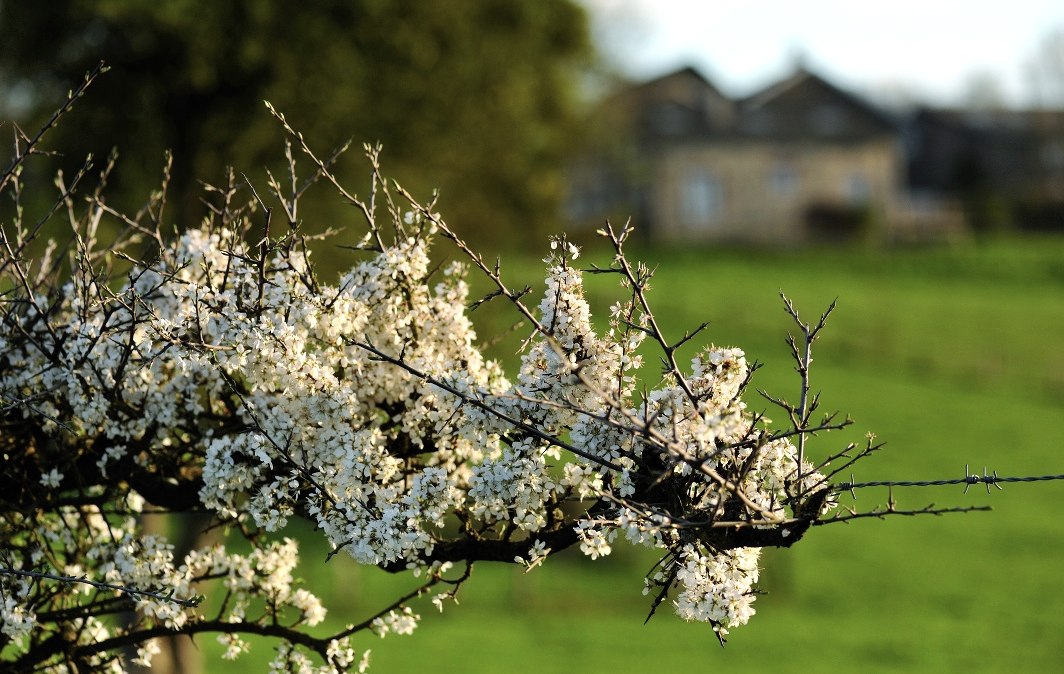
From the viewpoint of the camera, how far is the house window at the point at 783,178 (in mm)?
76688

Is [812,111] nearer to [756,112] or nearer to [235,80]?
[756,112]

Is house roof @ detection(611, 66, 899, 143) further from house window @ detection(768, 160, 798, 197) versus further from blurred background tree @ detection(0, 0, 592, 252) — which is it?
blurred background tree @ detection(0, 0, 592, 252)

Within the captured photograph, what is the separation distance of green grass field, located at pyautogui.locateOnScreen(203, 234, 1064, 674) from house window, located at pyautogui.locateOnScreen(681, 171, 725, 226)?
16819 mm

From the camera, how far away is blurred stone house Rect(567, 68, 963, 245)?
74.2m

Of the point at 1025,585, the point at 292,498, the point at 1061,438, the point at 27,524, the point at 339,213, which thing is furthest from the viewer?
the point at 1061,438

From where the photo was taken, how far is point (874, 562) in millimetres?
38281

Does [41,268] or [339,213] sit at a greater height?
[339,213]

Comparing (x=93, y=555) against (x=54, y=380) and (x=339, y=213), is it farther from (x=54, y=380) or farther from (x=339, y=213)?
(x=339, y=213)

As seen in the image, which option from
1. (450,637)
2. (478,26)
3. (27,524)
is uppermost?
(478,26)

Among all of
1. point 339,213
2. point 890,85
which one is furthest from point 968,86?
point 339,213

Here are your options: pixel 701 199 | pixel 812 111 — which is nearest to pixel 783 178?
pixel 812 111

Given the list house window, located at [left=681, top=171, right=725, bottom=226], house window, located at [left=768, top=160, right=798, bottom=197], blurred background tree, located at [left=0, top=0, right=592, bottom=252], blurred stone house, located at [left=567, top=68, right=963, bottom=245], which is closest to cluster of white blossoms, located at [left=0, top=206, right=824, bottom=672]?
blurred background tree, located at [left=0, top=0, right=592, bottom=252]

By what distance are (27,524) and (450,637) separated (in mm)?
27244

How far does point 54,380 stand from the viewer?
6.48 metres
